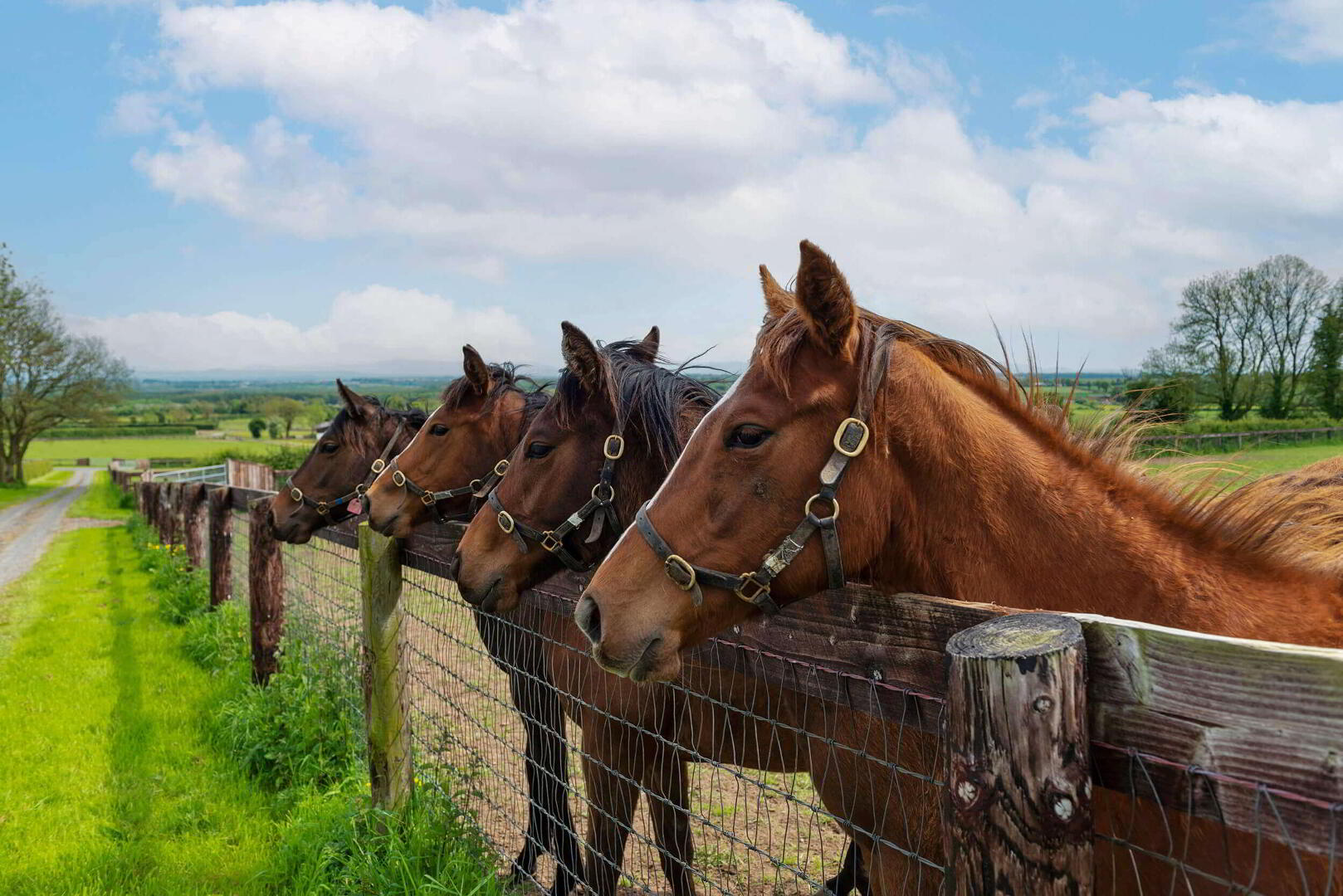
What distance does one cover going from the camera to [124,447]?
79.5 metres

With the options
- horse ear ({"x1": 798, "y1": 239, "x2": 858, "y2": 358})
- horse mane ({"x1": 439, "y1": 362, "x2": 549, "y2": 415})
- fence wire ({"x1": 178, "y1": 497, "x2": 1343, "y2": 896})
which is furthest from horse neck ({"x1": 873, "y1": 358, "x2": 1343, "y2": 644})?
horse mane ({"x1": 439, "y1": 362, "x2": 549, "y2": 415})

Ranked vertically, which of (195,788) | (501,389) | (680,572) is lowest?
(195,788)

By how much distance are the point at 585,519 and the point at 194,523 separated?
9.41 metres

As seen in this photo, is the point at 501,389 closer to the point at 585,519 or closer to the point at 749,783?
the point at 585,519

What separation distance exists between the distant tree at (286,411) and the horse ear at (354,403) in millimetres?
70233

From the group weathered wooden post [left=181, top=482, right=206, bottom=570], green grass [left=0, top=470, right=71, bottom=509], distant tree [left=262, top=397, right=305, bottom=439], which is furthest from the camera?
distant tree [left=262, top=397, right=305, bottom=439]

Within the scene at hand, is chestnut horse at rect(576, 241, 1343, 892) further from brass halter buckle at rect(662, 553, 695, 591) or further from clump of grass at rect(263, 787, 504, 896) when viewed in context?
clump of grass at rect(263, 787, 504, 896)

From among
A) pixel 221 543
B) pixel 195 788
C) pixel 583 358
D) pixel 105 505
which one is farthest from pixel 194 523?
pixel 105 505

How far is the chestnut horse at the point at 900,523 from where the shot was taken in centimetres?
193

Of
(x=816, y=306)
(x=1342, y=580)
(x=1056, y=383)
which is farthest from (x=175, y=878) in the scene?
(x=1342, y=580)

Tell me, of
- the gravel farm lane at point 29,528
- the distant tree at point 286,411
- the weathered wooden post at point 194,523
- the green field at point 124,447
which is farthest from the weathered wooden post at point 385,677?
the distant tree at point 286,411

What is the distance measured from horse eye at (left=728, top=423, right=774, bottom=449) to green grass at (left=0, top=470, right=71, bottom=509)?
133 ft

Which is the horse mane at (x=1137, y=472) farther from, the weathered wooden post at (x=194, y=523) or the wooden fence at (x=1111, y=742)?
the weathered wooden post at (x=194, y=523)

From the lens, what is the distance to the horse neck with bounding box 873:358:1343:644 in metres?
1.89
